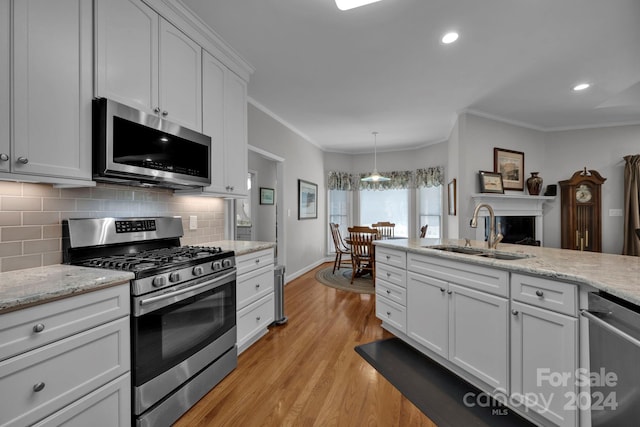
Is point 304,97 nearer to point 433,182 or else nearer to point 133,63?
point 133,63

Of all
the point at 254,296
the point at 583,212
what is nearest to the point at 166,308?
the point at 254,296

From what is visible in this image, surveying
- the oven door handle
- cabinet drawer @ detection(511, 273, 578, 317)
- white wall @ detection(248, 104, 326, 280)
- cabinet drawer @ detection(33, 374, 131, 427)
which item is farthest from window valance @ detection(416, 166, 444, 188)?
cabinet drawer @ detection(33, 374, 131, 427)

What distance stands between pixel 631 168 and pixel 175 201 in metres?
6.33

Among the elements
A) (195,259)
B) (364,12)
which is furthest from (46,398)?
(364,12)

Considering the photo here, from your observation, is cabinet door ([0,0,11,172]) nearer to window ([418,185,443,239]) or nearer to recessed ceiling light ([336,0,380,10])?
recessed ceiling light ([336,0,380,10])

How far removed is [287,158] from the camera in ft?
15.1

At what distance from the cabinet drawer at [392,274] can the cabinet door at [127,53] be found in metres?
2.27

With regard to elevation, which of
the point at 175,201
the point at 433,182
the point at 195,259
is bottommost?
the point at 195,259

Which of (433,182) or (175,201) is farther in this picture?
(433,182)

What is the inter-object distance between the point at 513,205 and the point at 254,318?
13.4ft

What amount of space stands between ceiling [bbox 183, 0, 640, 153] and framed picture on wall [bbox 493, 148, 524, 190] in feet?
1.80

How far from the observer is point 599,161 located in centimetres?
458

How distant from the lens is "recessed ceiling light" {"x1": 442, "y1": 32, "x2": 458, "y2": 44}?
227cm

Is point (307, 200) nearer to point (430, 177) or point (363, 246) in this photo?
point (363, 246)
